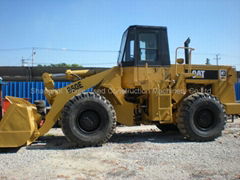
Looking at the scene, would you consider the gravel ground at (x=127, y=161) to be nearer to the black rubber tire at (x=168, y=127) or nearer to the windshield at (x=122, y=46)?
the black rubber tire at (x=168, y=127)

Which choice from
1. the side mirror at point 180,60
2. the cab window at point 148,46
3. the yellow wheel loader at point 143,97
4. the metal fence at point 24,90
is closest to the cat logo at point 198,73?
the yellow wheel loader at point 143,97

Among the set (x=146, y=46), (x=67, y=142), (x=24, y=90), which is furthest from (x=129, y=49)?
(x=24, y=90)

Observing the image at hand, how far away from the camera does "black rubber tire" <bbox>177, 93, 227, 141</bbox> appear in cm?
686

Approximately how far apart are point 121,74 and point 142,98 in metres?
0.94

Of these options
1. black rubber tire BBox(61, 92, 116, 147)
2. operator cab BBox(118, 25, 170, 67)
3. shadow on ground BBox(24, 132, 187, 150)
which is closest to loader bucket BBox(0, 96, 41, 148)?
shadow on ground BBox(24, 132, 187, 150)

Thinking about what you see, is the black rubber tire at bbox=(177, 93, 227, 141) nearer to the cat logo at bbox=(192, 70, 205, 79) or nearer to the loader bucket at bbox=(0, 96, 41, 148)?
the cat logo at bbox=(192, 70, 205, 79)

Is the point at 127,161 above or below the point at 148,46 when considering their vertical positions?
below

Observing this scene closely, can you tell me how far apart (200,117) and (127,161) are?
2945mm

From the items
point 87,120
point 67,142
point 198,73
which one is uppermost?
point 198,73

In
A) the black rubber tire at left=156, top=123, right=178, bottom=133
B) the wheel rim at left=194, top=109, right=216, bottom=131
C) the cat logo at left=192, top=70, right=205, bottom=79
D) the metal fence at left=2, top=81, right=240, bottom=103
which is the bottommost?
the black rubber tire at left=156, top=123, right=178, bottom=133

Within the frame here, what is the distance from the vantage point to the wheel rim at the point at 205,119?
7.05 m

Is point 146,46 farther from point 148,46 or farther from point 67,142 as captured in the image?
point 67,142

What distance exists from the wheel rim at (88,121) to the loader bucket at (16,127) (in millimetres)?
1159

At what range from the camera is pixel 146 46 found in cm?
724
